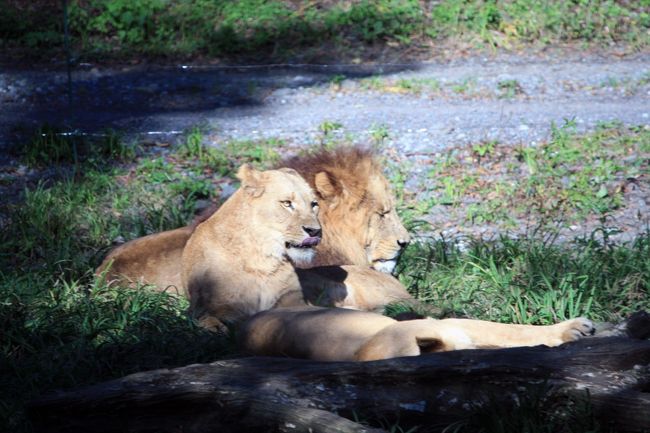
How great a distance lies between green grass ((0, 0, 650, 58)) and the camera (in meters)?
13.0

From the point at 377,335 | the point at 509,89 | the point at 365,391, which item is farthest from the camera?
the point at 509,89

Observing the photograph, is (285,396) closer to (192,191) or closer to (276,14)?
(192,191)

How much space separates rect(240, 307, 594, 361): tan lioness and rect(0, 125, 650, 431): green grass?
0.40m

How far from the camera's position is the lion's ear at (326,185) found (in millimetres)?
6324

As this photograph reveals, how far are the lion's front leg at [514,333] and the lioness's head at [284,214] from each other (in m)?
1.36

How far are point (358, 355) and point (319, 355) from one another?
0.69ft

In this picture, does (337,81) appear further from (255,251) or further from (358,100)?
(255,251)

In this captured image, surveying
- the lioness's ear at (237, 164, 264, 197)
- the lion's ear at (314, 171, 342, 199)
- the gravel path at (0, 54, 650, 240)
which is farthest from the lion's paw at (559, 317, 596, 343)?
the gravel path at (0, 54, 650, 240)

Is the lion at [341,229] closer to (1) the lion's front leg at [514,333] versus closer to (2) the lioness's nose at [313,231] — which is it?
(2) the lioness's nose at [313,231]

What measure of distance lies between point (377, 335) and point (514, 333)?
60 cm

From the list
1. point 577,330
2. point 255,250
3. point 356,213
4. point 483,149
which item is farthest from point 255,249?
point 483,149

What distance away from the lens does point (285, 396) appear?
3732 millimetres

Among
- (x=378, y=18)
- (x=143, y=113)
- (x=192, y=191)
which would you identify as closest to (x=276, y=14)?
(x=378, y=18)

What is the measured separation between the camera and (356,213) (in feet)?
21.2
